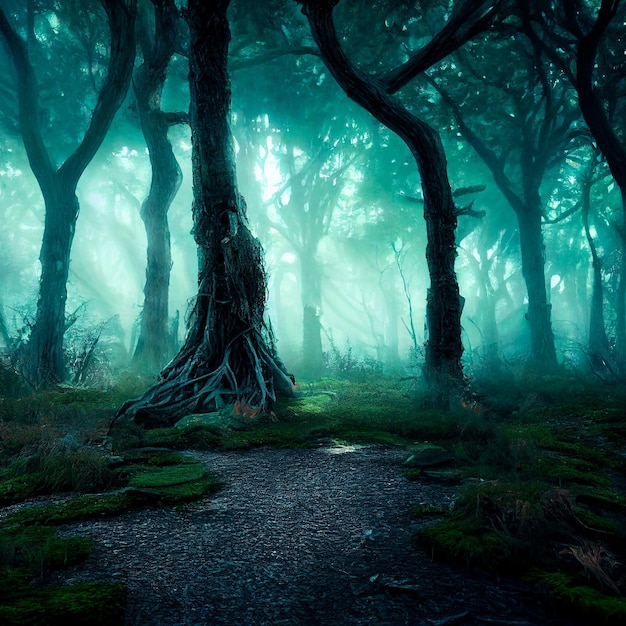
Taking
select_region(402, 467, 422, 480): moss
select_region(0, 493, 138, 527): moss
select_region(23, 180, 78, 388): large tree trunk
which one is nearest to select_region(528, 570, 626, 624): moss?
select_region(402, 467, 422, 480): moss

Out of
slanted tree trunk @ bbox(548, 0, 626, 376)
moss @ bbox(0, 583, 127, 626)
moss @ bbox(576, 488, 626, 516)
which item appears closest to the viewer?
moss @ bbox(0, 583, 127, 626)

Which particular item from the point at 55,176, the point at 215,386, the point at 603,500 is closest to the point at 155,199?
the point at 55,176

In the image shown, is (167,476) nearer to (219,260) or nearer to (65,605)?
(65,605)

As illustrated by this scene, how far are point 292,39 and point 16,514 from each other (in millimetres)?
15926

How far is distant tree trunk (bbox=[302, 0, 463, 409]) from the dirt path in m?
4.23

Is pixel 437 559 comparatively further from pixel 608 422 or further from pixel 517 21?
pixel 517 21

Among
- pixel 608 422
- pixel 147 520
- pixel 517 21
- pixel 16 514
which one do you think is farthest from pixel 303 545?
pixel 517 21

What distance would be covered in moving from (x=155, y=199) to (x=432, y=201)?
7.97 meters

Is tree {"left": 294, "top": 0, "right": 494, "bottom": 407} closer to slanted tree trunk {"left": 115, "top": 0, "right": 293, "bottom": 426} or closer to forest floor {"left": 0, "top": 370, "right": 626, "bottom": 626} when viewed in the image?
slanted tree trunk {"left": 115, "top": 0, "right": 293, "bottom": 426}

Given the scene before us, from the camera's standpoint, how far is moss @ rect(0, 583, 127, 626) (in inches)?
62.9

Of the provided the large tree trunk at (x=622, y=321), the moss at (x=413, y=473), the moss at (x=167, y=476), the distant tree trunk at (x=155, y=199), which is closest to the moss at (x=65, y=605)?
the moss at (x=167, y=476)

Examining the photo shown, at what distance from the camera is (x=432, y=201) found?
7.55m

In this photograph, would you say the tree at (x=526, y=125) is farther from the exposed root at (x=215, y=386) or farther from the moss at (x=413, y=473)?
the moss at (x=413, y=473)

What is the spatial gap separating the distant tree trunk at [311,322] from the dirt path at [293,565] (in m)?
12.6
